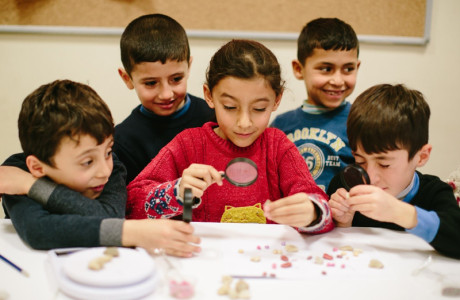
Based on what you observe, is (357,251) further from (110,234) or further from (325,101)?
(325,101)

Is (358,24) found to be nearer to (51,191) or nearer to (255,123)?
(255,123)

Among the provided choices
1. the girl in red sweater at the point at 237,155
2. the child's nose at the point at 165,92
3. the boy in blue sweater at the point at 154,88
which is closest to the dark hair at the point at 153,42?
the boy in blue sweater at the point at 154,88

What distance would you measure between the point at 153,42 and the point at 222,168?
0.71 m

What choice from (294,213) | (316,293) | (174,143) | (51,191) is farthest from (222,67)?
(316,293)

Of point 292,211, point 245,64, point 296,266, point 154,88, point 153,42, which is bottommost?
point 296,266

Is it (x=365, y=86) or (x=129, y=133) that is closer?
(x=129, y=133)

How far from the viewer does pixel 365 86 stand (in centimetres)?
284

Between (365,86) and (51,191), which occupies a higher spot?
(365,86)

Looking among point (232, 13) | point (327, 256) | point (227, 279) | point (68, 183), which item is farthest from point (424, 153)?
point (232, 13)

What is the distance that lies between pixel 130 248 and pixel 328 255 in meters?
0.60

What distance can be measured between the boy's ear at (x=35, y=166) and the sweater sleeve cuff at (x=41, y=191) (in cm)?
3

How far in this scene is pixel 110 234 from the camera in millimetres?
1238

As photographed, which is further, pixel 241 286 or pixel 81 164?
pixel 81 164

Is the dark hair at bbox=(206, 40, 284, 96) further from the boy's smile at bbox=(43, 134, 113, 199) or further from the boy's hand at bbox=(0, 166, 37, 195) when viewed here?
the boy's hand at bbox=(0, 166, 37, 195)
